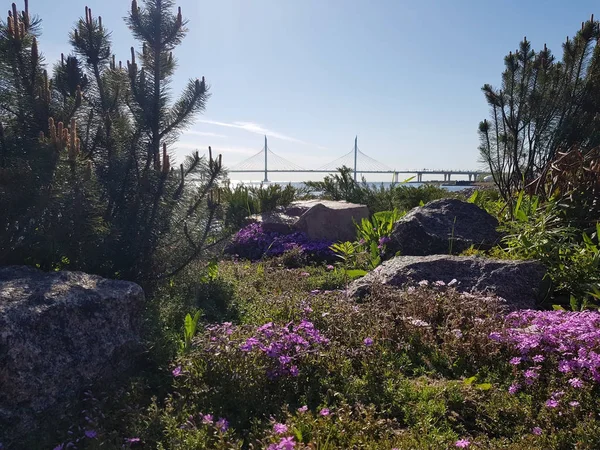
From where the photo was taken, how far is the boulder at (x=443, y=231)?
5.90 meters

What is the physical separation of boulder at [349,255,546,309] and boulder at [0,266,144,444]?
7.29 ft

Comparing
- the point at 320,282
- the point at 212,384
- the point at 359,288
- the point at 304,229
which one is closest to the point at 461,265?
the point at 359,288

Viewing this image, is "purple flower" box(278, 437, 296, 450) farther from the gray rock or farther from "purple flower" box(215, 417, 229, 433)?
the gray rock

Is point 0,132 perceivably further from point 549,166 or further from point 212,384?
point 549,166

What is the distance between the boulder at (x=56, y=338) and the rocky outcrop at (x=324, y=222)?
5.43m

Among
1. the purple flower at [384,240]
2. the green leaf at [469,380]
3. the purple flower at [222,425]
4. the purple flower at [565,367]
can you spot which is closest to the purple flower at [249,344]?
the purple flower at [222,425]

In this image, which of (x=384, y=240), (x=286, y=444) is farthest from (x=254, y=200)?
(x=286, y=444)

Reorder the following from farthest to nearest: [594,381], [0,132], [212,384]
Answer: [0,132], [212,384], [594,381]

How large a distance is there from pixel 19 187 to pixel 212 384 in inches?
70.8

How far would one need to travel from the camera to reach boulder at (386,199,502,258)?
19.4ft

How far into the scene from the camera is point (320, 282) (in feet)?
18.8

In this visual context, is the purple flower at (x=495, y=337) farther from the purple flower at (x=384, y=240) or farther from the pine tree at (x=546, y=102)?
the pine tree at (x=546, y=102)

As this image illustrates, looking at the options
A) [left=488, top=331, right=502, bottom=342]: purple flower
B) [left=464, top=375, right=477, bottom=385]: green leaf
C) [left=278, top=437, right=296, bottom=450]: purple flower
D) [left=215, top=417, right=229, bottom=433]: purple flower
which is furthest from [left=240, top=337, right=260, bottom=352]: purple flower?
[left=488, top=331, right=502, bottom=342]: purple flower

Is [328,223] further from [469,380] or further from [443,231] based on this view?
[469,380]
